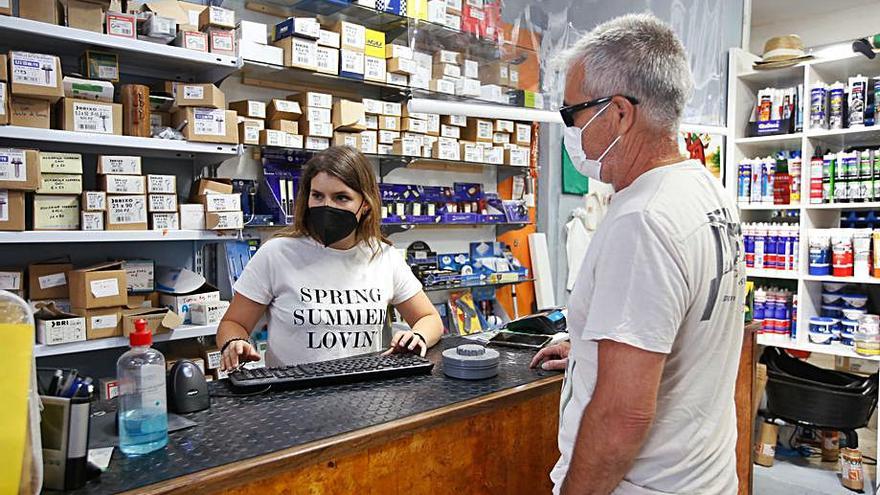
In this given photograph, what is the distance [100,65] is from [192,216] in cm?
66

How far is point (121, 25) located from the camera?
7.68 ft

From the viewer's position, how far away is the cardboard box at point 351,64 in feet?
9.98

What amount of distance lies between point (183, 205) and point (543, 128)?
252 cm

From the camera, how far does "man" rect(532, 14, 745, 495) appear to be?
101cm

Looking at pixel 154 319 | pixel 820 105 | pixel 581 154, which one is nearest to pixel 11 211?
pixel 154 319

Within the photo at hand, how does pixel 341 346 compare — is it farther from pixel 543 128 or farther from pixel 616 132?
pixel 543 128

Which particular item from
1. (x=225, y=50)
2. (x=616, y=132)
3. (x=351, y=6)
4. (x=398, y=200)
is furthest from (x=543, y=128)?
(x=616, y=132)

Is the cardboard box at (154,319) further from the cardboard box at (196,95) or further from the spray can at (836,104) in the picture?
the spray can at (836,104)

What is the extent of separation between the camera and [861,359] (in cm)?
377

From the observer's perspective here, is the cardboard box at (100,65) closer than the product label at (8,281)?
No

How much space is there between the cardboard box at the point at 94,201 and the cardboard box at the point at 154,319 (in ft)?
1.33

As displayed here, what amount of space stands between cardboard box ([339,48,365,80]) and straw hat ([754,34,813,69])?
2.77 metres

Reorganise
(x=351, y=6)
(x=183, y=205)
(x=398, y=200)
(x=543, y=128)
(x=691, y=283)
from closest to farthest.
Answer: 1. (x=691, y=283)
2. (x=183, y=205)
3. (x=351, y=6)
4. (x=398, y=200)
5. (x=543, y=128)

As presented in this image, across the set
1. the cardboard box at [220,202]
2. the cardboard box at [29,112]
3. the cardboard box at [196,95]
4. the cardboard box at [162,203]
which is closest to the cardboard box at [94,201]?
the cardboard box at [162,203]
